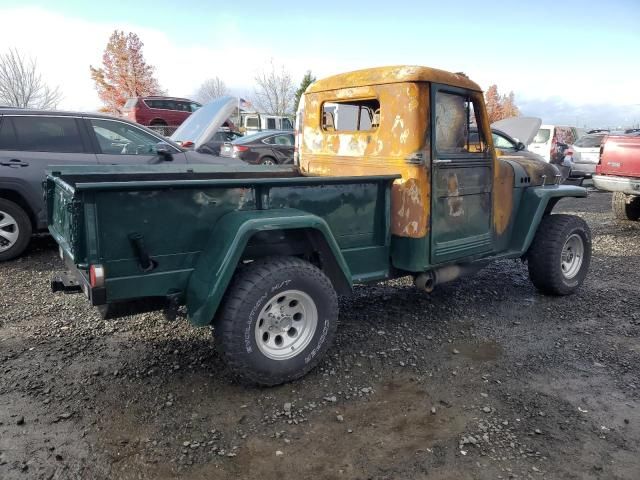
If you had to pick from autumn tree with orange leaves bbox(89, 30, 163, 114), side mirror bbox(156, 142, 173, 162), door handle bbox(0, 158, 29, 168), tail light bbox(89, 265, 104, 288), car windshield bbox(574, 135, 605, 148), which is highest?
autumn tree with orange leaves bbox(89, 30, 163, 114)

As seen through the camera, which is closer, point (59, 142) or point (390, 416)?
point (390, 416)

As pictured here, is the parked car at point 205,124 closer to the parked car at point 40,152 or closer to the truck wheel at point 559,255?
the parked car at point 40,152

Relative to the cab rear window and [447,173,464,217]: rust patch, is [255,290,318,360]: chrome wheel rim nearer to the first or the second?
[447,173,464,217]: rust patch

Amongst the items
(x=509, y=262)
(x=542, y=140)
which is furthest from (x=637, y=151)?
(x=542, y=140)

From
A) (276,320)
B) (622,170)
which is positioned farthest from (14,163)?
(622,170)

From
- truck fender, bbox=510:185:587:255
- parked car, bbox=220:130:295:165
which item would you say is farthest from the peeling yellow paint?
parked car, bbox=220:130:295:165

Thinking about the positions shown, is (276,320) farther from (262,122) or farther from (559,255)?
(262,122)

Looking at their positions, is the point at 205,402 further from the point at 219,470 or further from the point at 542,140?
the point at 542,140

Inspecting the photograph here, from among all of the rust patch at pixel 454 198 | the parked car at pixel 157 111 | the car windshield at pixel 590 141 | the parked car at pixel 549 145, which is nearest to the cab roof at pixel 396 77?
the rust patch at pixel 454 198

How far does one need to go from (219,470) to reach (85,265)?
4.22 feet

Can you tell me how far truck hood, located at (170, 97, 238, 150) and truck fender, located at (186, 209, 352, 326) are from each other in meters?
3.99

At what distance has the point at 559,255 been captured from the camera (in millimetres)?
4719

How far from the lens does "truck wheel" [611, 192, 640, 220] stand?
28.6 feet

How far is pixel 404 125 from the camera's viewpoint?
146 inches
